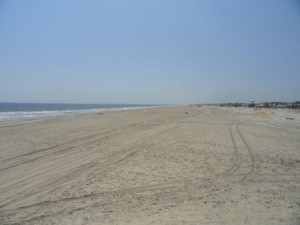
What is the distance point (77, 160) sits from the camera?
380 inches

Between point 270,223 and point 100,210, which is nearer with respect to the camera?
point 270,223

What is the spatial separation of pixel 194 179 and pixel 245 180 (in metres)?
1.24

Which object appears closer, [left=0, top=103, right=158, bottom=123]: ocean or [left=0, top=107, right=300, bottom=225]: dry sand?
[left=0, top=107, right=300, bottom=225]: dry sand

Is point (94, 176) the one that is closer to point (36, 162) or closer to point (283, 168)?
point (36, 162)

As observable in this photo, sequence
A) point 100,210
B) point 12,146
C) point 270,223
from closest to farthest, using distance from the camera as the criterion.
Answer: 1. point 270,223
2. point 100,210
3. point 12,146

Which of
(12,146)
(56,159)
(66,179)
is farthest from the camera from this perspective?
(12,146)

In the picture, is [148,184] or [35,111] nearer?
[148,184]

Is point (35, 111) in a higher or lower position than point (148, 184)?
higher

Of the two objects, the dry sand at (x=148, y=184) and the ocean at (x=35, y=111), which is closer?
the dry sand at (x=148, y=184)

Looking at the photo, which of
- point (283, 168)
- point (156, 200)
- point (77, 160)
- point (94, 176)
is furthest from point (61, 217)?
point (283, 168)

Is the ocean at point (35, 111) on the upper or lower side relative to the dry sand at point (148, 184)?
upper

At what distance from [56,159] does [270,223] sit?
6.75 m

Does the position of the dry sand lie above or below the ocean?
below

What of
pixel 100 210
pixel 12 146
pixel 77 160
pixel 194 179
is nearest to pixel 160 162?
pixel 194 179
